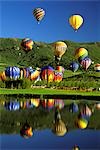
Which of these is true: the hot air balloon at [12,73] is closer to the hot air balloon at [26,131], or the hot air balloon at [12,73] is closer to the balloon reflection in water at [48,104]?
the balloon reflection in water at [48,104]

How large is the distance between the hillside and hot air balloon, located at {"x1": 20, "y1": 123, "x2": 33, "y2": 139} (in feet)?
378

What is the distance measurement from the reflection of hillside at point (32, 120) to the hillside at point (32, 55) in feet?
364

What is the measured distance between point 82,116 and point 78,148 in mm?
7386

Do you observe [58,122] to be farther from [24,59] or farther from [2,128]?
[24,59]

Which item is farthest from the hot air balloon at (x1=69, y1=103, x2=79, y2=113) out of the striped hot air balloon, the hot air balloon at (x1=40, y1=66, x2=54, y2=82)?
the hot air balloon at (x1=40, y1=66, x2=54, y2=82)

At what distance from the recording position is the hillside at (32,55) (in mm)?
147875

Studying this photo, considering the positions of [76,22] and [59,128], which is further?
[76,22]

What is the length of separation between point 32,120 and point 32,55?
468ft

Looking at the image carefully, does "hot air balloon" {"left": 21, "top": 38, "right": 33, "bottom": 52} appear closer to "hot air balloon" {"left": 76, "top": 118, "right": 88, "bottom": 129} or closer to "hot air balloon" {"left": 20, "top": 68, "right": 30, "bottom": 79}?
"hot air balloon" {"left": 20, "top": 68, "right": 30, "bottom": 79}

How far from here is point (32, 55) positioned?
527ft

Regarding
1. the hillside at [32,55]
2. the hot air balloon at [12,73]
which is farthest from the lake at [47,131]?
the hillside at [32,55]

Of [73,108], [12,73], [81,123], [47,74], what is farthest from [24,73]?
[81,123]

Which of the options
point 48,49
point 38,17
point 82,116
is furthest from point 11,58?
point 82,116

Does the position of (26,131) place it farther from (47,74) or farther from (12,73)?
(47,74)
